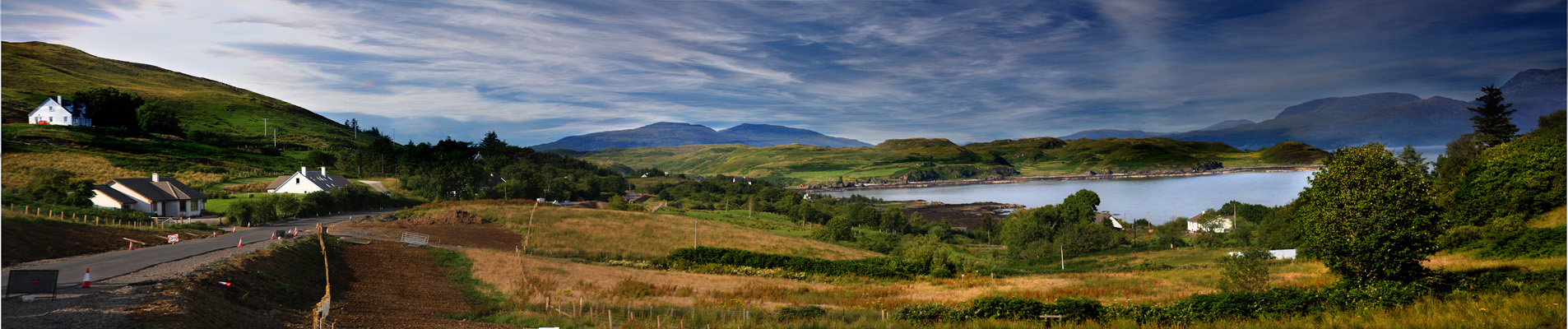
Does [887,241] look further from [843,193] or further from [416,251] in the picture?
[843,193]

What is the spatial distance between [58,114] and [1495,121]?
375 ft

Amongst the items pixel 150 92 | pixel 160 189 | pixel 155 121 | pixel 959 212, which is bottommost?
pixel 959 212

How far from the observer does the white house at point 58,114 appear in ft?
174

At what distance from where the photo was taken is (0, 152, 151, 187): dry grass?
36.5 meters

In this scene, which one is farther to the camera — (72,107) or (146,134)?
(146,134)

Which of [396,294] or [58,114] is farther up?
[58,114]

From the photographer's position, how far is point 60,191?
91.0 feet

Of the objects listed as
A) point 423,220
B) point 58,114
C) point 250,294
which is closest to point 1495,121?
point 250,294

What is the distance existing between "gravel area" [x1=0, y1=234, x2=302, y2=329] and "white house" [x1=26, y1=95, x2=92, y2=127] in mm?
63462

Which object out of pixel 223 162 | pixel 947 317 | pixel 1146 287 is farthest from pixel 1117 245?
pixel 223 162

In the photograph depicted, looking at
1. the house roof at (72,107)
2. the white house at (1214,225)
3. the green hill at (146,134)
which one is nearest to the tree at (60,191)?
the green hill at (146,134)

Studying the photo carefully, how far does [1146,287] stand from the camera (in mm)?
20656

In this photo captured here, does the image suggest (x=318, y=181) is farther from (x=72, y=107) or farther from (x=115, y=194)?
(x=72, y=107)

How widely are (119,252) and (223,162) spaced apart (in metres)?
48.6
